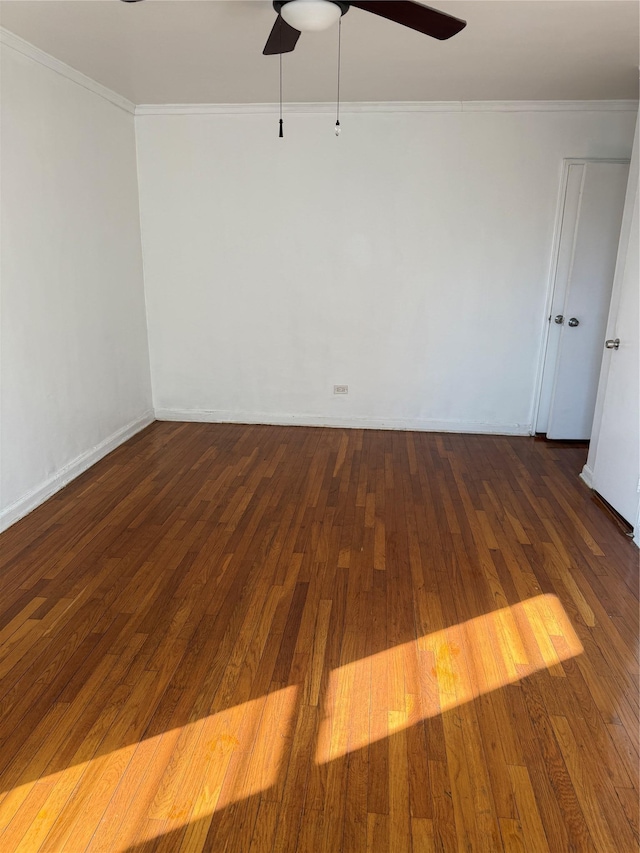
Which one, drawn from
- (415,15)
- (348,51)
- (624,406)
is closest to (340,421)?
(624,406)

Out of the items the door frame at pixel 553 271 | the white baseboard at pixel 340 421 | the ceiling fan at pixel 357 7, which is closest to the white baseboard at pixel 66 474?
the white baseboard at pixel 340 421

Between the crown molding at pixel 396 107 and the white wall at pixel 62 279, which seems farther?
the crown molding at pixel 396 107

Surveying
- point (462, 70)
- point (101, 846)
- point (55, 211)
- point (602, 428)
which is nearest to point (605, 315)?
point (602, 428)

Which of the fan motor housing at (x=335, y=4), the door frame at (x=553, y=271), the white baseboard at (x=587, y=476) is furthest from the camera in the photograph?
the door frame at (x=553, y=271)

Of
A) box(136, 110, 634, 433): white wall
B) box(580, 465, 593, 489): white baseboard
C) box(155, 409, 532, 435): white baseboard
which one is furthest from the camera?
box(155, 409, 532, 435): white baseboard

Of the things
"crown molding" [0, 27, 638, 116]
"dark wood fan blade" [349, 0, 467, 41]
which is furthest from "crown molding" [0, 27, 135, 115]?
"dark wood fan blade" [349, 0, 467, 41]

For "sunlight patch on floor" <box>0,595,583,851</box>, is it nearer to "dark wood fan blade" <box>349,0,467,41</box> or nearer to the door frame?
"dark wood fan blade" <box>349,0,467,41</box>

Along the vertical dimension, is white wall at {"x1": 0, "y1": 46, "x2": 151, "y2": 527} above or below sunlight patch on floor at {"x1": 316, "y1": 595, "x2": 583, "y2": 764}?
above

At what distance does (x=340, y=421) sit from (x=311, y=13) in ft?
10.7

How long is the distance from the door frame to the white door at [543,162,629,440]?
31 millimetres

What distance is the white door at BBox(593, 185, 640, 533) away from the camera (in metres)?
3.40

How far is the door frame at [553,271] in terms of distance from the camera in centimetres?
442

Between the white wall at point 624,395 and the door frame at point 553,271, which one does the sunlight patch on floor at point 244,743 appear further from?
the door frame at point 553,271

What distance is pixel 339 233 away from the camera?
188 inches
